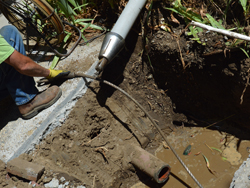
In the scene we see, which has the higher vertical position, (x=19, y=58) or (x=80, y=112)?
(x=19, y=58)

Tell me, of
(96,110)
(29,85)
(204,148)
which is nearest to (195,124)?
(204,148)

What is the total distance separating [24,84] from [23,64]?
368 mm

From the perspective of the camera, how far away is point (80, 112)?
2.46 meters

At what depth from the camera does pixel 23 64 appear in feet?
6.75

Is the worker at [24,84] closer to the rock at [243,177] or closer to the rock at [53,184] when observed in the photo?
the rock at [53,184]

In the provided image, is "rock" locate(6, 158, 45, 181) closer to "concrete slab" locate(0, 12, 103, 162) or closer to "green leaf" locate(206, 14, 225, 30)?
"concrete slab" locate(0, 12, 103, 162)

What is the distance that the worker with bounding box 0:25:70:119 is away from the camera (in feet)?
7.30

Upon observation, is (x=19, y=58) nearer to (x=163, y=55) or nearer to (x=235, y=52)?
(x=163, y=55)

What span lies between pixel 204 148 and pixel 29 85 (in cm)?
229

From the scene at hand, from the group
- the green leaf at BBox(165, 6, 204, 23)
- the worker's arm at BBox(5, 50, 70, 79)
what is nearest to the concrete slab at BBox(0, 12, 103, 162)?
the worker's arm at BBox(5, 50, 70, 79)

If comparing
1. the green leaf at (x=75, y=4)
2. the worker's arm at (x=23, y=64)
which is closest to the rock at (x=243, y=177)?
the worker's arm at (x=23, y=64)

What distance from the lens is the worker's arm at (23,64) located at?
1.96 meters

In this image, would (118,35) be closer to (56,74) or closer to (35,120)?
(56,74)

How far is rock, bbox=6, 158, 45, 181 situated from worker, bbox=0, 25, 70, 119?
0.52 meters
